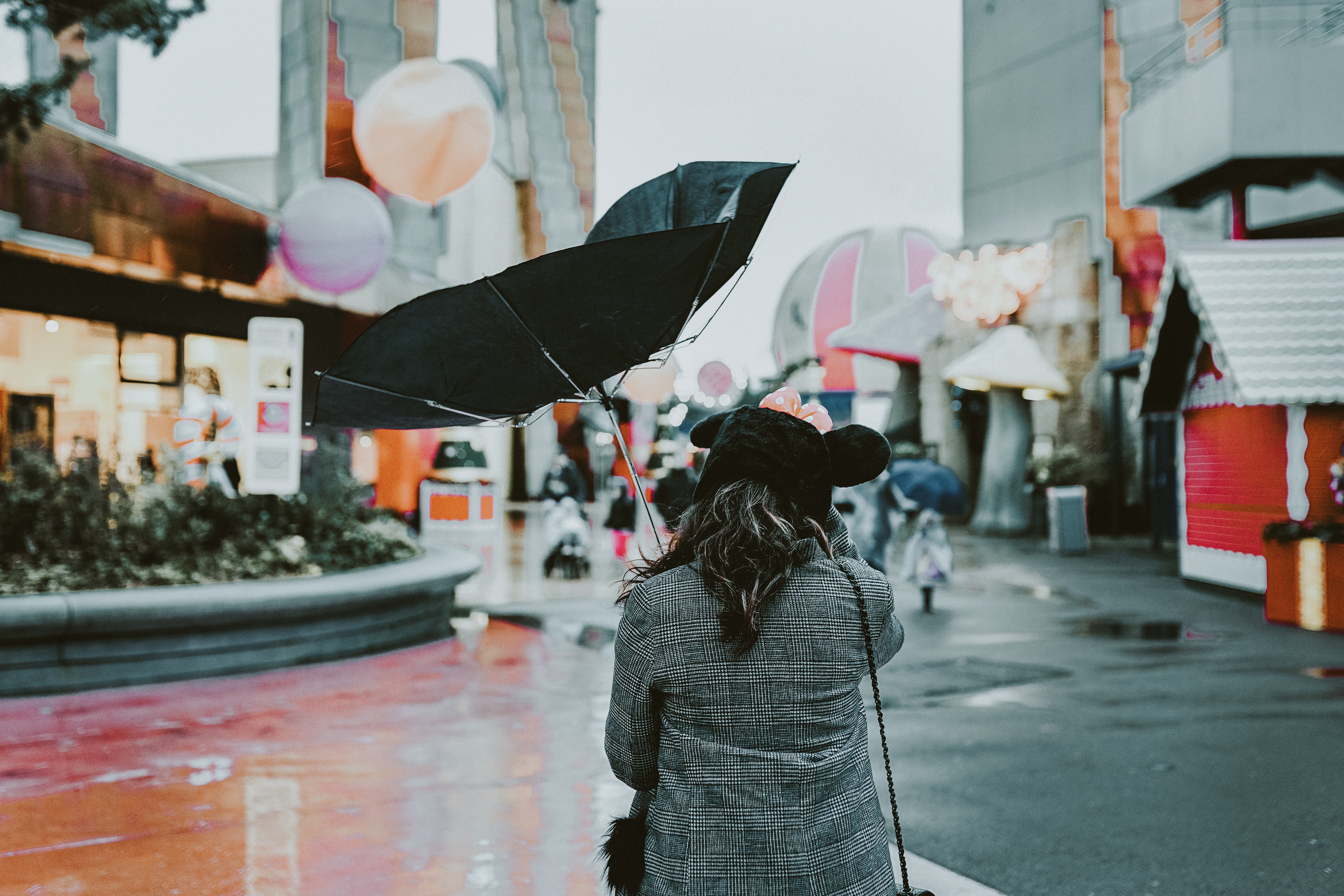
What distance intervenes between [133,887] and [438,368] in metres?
2.55

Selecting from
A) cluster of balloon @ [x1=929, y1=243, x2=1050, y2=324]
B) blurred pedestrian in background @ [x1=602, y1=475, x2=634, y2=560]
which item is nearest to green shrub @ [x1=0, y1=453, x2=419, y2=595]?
blurred pedestrian in background @ [x1=602, y1=475, x2=634, y2=560]

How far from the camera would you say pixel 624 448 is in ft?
9.34

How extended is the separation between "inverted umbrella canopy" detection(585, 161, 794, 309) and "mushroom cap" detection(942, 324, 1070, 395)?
19691mm

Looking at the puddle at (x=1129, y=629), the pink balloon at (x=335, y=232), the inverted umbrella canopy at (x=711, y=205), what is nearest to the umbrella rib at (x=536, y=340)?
the inverted umbrella canopy at (x=711, y=205)

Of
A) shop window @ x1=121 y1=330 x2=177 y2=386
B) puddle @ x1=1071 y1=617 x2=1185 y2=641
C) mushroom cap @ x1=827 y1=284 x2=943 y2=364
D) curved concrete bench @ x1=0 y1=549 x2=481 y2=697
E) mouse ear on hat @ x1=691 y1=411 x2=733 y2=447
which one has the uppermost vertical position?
mushroom cap @ x1=827 y1=284 x2=943 y2=364

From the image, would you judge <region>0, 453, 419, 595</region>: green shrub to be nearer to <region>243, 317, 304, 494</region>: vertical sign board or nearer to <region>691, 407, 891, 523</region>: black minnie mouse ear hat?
<region>243, 317, 304, 494</region>: vertical sign board

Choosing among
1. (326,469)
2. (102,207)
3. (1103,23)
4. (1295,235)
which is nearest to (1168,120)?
(1295,235)

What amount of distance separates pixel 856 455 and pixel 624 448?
2.63 ft

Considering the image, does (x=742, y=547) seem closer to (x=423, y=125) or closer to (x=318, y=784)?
(x=318, y=784)

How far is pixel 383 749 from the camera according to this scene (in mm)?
5668

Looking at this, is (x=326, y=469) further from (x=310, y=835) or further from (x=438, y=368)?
(x=438, y=368)

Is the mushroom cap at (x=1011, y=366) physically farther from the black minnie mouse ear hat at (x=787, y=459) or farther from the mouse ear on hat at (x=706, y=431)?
the black minnie mouse ear hat at (x=787, y=459)

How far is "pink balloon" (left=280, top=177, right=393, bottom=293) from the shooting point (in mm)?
11352

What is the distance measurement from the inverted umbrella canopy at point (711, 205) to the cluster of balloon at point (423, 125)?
612 centimetres
